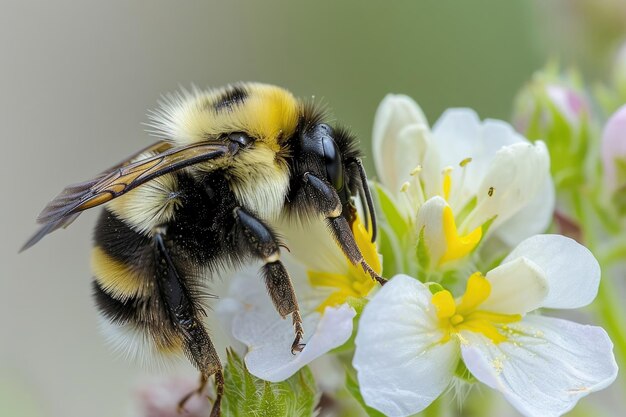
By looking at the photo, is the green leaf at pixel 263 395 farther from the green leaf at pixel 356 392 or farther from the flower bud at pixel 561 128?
the flower bud at pixel 561 128

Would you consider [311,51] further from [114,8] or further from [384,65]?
[114,8]

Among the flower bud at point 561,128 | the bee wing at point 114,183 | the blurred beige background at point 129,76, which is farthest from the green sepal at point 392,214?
the blurred beige background at point 129,76

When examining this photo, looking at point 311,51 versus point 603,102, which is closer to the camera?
point 603,102

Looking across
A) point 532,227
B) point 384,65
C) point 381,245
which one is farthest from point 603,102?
point 384,65

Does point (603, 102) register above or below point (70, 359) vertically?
above

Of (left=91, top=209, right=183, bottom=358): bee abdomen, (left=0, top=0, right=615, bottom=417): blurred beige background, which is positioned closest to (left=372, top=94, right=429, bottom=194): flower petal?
(left=91, top=209, right=183, bottom=358): bee abdomen

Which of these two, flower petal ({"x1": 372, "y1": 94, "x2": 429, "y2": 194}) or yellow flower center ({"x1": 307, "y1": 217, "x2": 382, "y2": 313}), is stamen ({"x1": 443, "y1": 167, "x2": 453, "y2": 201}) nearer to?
flower petal ({"x1": 372, "y1": 94, "x2": 429, "y2": 194})

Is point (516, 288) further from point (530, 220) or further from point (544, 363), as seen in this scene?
point (530, 220)
